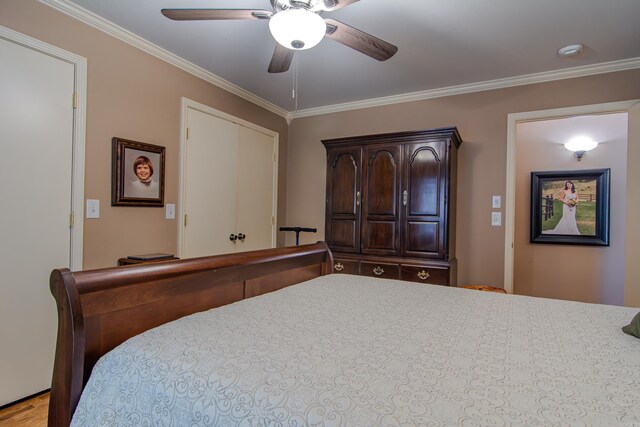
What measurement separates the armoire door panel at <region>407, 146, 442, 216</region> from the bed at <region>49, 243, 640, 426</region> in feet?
5.03

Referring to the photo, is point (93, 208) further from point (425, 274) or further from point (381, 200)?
point (425, 274)

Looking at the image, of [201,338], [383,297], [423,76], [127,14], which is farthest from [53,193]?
[423,76]

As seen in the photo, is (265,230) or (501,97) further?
(265,230)

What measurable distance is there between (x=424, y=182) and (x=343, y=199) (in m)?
0.81

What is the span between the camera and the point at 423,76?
Result: 123 inches

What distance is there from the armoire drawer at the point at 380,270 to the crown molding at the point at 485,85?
1.81m

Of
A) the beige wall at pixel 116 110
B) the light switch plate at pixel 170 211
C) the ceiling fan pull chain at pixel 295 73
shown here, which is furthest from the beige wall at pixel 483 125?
the light switch plate at pixel 170 211

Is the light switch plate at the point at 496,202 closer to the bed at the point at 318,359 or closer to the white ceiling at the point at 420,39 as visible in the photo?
the white ceiling at the point at 420,39

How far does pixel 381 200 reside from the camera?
322 cm

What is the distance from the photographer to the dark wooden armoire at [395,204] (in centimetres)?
295

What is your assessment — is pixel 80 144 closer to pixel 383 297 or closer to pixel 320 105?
pixel 383 297

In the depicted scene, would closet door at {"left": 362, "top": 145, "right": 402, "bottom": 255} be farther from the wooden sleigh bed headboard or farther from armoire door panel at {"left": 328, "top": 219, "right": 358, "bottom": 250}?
the wooden sleigh bed headboard

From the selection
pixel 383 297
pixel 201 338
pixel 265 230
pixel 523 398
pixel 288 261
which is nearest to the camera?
pixel 523 398

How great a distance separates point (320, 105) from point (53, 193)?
9.20 feet
